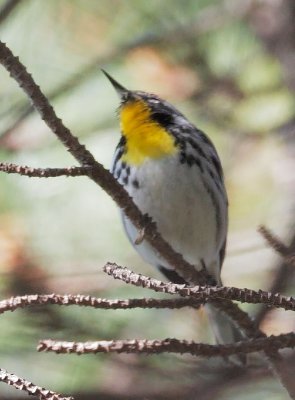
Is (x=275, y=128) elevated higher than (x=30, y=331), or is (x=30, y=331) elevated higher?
(x=275, y=128)

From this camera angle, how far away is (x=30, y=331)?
1829 mm

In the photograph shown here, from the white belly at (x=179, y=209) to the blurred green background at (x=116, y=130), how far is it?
0.09m

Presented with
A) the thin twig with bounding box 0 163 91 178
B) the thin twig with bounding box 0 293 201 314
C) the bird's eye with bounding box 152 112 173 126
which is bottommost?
the thin twig with bounding box 0 293 201 314

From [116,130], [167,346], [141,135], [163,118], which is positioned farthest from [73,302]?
[116,130]

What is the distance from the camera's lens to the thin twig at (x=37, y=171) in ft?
→ 3.89

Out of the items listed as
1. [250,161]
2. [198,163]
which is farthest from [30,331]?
[250,161]

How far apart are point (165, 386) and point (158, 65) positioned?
5.31 feet

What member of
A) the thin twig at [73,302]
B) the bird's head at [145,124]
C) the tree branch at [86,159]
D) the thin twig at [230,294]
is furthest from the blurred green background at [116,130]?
the thin twig at [230,294]

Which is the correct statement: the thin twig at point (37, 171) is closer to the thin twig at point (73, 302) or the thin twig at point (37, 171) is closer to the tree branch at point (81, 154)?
the tree branch at point (81, 154)

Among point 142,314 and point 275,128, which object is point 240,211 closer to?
point 275,128

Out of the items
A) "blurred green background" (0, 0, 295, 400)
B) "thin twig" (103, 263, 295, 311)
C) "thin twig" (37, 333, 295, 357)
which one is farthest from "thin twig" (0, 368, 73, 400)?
"blurred green background" (0, 0, 295, 400)

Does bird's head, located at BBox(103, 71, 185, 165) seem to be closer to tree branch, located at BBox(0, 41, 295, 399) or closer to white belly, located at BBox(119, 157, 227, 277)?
white belly, located at BBox(119, 157, 227, 277)

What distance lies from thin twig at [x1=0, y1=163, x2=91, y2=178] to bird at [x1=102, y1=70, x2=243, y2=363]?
3.32 ft

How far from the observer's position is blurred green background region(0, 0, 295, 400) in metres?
2.07
